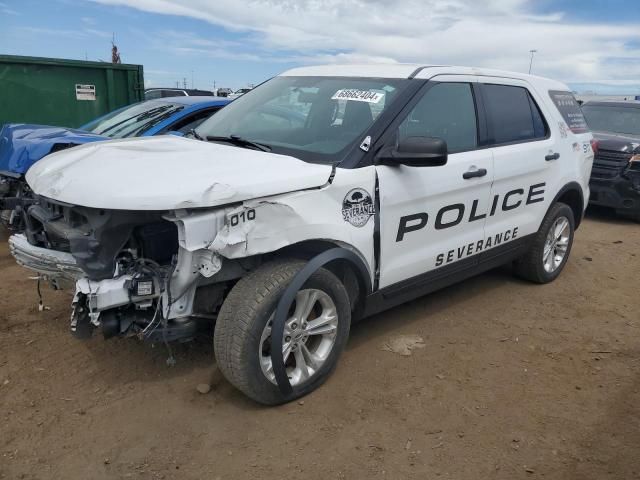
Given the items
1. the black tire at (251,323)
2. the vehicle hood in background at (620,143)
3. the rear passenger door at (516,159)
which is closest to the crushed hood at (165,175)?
the black tire at (251,323)

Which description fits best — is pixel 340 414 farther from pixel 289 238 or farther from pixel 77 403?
pixel 77 403

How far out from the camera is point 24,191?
4531 mm

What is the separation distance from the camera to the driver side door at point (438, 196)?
11.4 feet

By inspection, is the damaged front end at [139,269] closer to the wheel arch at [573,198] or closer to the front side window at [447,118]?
the front side window at [447,118]

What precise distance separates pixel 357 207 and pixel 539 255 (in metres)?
2.61

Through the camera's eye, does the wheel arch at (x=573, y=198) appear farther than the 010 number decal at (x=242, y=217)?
Yes

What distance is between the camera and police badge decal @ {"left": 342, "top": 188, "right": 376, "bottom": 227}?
125 inches

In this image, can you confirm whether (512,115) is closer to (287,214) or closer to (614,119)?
(287,214)

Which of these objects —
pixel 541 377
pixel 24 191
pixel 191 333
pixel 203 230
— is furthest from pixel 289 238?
pixel 24 191

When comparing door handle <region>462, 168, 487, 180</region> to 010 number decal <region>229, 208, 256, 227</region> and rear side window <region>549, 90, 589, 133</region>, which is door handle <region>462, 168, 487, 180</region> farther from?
010 number decal <region>229, 208, 256, 227</region>

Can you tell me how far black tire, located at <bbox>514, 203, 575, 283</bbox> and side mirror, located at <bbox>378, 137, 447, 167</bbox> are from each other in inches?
86.8

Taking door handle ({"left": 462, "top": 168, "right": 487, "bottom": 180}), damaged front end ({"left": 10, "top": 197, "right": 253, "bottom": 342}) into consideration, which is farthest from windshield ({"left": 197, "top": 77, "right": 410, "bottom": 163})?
damaged front end ({"left": 10, "top": 197, "right": 253, "bottom": 342})

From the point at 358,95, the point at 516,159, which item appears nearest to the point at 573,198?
the point at 516,159

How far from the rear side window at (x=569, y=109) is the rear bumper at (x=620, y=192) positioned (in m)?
3.38
